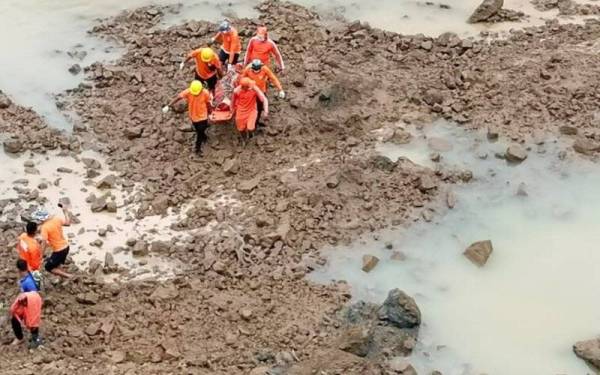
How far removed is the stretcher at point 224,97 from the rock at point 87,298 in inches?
156

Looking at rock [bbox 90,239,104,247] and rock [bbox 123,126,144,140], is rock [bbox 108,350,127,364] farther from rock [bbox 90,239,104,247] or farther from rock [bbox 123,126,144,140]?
rock [bbox 123,126,144,140]

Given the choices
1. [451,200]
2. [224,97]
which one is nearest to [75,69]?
[224,97]

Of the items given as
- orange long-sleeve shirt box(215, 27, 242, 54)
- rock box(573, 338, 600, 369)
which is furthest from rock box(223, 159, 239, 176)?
rock box(573, 338, 600, 369)

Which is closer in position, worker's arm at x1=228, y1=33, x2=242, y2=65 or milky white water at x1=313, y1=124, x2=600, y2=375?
milky white water at x1=313, y1=124, x2=600, y2=375

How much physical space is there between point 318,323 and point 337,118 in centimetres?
467

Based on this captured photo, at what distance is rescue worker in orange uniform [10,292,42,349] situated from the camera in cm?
981

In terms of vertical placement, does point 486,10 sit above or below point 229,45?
below

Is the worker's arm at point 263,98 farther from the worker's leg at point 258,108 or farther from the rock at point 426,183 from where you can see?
the rock at point 426,183

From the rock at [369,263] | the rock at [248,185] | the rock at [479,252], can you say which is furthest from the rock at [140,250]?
the rock at [479,252]

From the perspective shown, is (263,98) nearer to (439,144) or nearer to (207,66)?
(207,66)

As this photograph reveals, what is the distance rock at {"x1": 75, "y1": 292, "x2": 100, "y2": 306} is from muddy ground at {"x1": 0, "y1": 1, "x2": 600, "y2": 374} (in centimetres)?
1

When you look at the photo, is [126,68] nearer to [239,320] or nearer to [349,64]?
[349,64]

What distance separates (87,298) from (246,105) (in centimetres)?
425

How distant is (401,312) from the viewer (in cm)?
1070
